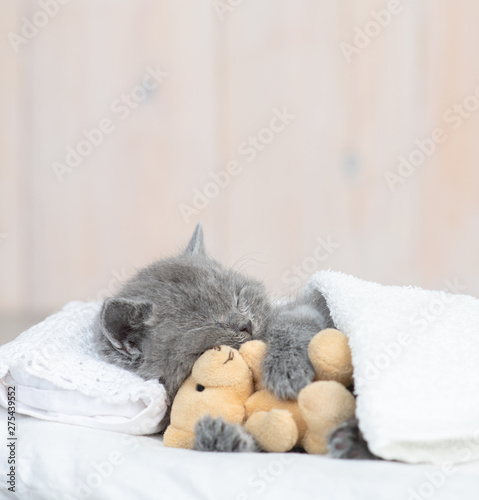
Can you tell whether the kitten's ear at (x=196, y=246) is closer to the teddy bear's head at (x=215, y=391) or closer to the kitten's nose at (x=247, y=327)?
the kitten's nose at (x=247, y=327)

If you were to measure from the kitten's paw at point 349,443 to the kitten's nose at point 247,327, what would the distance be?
1.17ft

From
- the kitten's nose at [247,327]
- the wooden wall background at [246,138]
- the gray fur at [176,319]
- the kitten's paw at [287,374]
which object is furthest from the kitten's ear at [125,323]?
the wooden wall background at [246,138]

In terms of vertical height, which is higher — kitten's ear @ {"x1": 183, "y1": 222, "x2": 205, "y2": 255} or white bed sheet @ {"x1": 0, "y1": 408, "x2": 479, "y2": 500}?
kitten's ear @ {"x1": 183, "y1": 222, "x2": 205, "y2": 255}

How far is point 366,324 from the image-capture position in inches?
41.5

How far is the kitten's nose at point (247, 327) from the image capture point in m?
1.26

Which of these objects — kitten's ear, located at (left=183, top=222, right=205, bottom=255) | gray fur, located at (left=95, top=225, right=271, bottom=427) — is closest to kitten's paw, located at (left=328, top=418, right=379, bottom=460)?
gray fur, located at (left=95, top=225, right=271, bottom=427)

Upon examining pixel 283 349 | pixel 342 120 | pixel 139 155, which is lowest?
pixel 283 349

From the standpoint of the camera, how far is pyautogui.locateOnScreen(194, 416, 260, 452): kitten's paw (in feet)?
3.30

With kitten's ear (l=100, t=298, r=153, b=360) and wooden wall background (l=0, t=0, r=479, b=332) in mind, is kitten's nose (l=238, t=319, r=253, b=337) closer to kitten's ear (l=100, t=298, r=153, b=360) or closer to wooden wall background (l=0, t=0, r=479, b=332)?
kitten's ear (l=100, t=298, r=153, b=360)

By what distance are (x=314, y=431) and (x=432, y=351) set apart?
0.22 meters

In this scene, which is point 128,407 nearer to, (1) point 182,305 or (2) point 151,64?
(1) point 182,305

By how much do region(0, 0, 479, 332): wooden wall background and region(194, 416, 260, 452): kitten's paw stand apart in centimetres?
176

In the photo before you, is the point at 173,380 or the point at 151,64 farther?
the point at 151,64

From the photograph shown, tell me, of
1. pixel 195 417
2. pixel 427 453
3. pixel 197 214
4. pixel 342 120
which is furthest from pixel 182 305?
pixel 342 120
